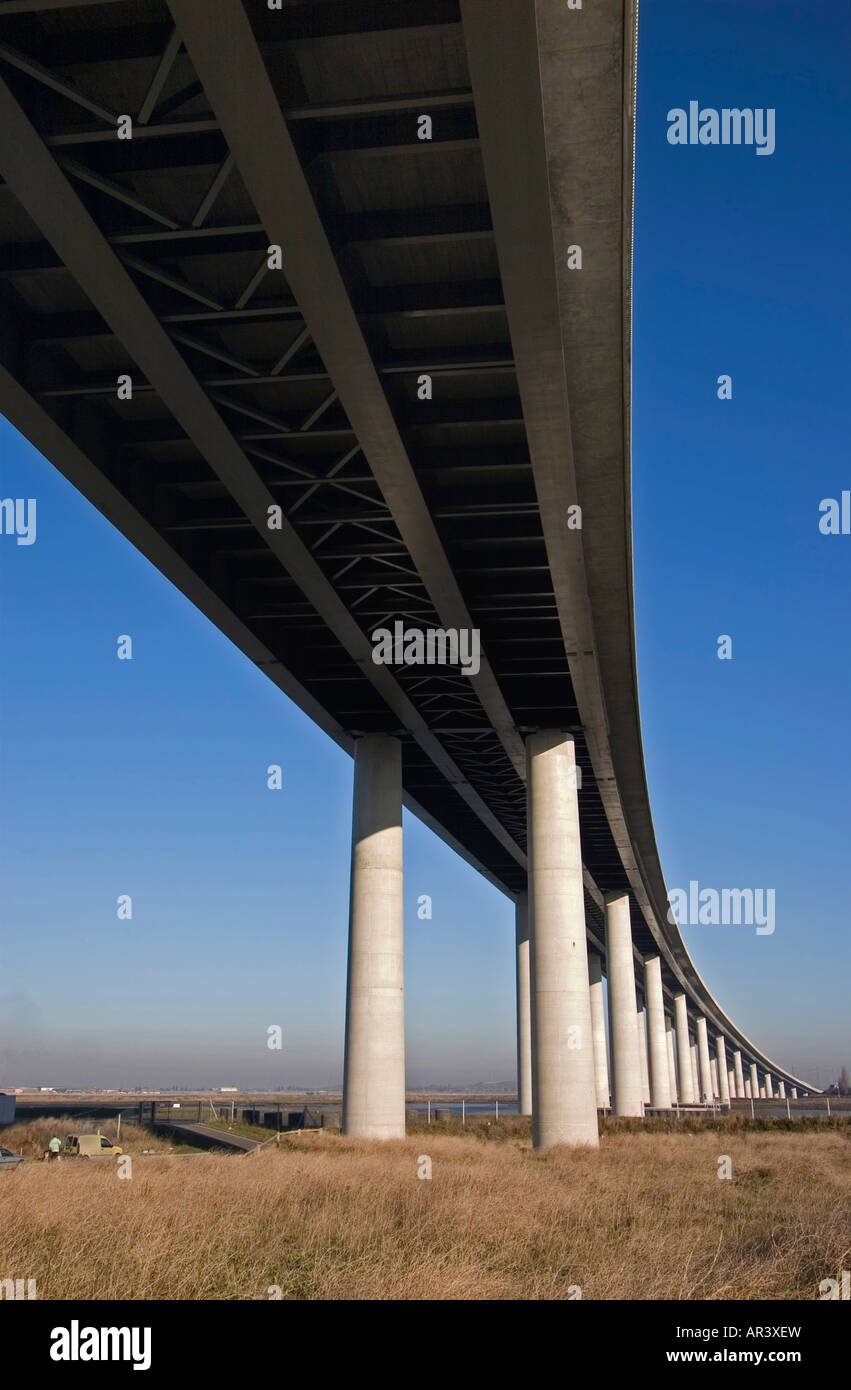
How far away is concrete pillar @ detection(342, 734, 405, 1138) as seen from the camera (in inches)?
1098

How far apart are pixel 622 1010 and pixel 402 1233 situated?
4694cm

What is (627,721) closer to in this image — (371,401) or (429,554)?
(429,554)

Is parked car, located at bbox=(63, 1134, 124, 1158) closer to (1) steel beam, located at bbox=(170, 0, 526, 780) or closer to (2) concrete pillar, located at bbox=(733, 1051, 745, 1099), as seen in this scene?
(1) steel beam, located at bbox=(170, 0, 526, 780)

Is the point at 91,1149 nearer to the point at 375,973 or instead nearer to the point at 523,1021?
the point at 375,973

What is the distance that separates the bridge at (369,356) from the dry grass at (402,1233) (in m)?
10.9

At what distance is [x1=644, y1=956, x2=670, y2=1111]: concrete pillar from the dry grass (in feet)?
197

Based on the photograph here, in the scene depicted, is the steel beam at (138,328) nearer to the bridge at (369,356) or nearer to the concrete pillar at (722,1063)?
the bridge at (369,356)

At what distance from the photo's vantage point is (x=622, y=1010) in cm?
5603

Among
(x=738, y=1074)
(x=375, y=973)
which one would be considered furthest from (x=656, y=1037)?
(x=738, y=1074)

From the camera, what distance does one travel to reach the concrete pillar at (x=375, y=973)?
27.9 meters

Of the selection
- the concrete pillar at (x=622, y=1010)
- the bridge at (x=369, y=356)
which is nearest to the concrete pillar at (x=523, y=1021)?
the concrete pillar at (x=622, y=1010)

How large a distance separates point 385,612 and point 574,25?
1533cm
